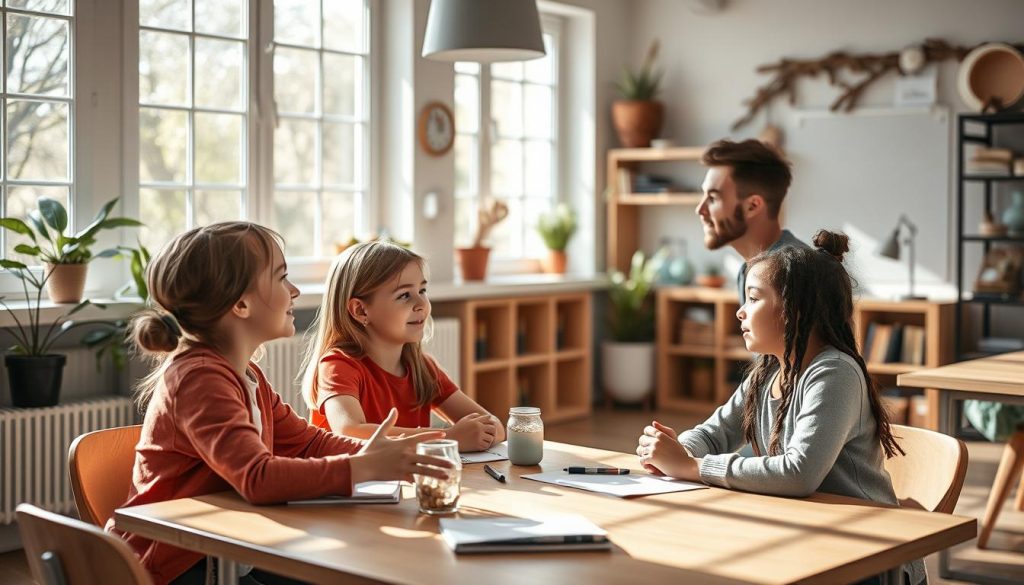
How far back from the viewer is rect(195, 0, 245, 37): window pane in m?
5.09

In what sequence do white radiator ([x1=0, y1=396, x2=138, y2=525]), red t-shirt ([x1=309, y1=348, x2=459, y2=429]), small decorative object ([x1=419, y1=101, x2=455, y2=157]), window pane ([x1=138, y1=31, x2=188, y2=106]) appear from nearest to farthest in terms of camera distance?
red t-shirt ([x1=309, y1=348, x2=459, y2=429]) → white radiator ([x1=0, y1=396, x2=138, y2=525]) → window pane ([x1=138, y1=31, x2=188, y2=106]) → small decorative object ([x1=419, y1=101, x2=455, y2=157])

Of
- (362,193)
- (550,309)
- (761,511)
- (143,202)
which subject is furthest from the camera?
(550,309)

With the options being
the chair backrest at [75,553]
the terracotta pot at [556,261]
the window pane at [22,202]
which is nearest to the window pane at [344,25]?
the window pane at [22,202]

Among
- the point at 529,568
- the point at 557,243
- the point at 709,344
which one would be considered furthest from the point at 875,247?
the point at 529,568

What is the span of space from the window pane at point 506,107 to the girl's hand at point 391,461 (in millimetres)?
4904

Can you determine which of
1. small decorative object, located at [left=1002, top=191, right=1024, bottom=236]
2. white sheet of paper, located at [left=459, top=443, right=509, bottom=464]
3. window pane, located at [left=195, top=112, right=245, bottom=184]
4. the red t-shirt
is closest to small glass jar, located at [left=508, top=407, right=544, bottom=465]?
white sheet of paper, located at [left=459, top=443, right=509, bottom=464]

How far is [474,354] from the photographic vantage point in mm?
6211

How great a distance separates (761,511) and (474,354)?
4.31 metres

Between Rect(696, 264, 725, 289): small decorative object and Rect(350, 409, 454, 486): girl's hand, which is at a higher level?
Rect(696, 264, 725, 289): small decorative object

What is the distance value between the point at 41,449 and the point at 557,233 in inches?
138

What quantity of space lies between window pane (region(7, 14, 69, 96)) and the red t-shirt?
244cm

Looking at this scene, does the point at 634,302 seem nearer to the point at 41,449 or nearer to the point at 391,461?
the point at 41,449

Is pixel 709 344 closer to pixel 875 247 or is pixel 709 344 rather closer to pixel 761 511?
pixel 875 247

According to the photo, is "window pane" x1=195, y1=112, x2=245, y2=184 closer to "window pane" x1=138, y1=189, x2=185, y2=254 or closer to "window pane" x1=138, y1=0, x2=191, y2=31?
"window pane" x1=138, y1=189, x2=185, y2=254
